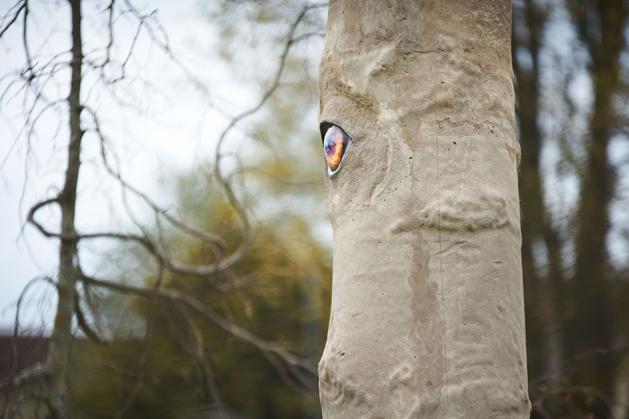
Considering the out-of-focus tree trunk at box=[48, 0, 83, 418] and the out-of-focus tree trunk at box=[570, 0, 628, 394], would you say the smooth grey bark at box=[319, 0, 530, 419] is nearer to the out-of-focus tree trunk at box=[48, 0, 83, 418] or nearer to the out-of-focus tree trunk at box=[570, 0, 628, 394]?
the out-of-focus tree trunk at box=[48, 0, 83, 418]

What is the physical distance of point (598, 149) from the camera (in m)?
6.47

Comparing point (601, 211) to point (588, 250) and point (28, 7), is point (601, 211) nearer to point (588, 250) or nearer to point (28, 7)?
point (588, 250)

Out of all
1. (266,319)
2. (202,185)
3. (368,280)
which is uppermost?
(202,185)

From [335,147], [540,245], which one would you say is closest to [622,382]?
[540,245]

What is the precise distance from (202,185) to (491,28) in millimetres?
2982

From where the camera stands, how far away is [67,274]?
3.78 meters

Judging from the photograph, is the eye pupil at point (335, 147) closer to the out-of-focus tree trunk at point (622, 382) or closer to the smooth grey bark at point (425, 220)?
the smooth grey bark at point (425, 220)

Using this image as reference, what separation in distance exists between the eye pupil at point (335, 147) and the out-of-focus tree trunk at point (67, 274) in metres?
1.64

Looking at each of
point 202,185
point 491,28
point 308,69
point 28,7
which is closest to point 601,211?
point 308,69

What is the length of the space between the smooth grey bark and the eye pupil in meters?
0.03

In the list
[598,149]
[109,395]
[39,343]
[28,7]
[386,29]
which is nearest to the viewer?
[386,29]

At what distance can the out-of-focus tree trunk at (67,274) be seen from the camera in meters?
3.67

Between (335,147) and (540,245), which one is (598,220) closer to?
(540,245)

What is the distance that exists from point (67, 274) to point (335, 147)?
6.24ft
